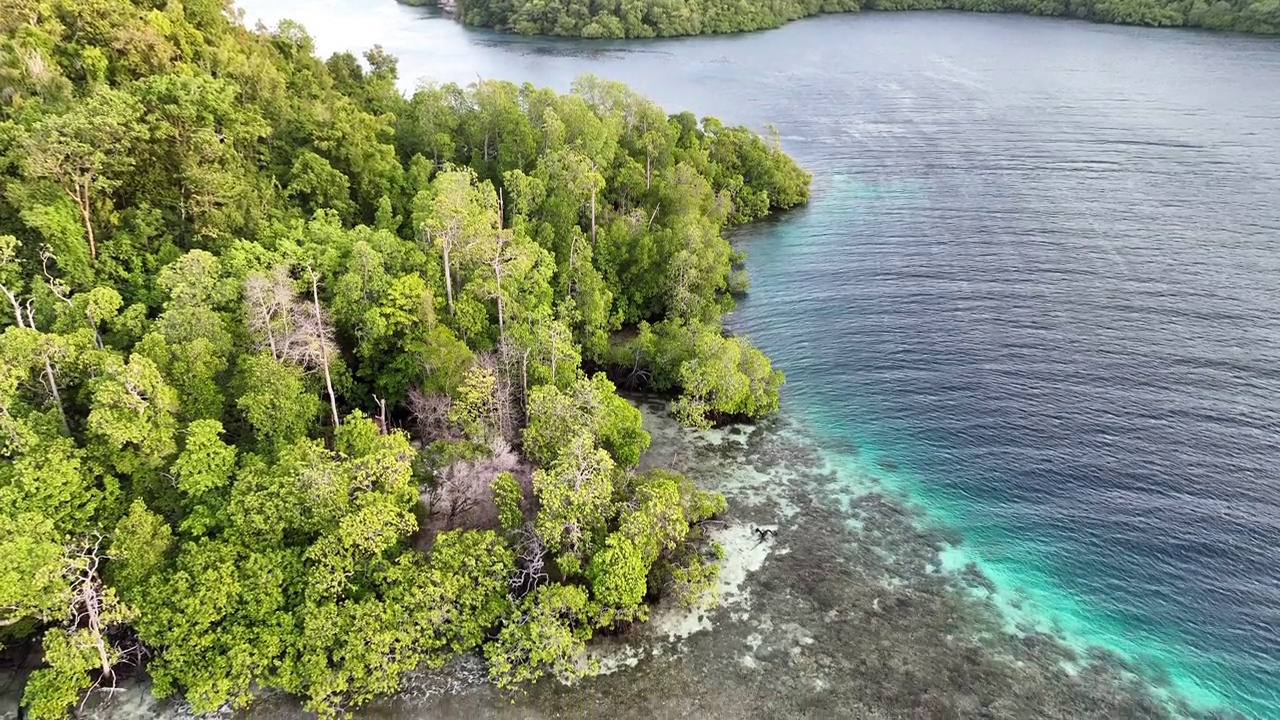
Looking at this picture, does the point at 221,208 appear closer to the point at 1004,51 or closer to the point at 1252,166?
→ the point at 1252,166

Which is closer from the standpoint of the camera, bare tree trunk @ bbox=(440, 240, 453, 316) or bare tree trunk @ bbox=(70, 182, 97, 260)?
bare tree trunk @ bbox=(70, 182, 97, 260)

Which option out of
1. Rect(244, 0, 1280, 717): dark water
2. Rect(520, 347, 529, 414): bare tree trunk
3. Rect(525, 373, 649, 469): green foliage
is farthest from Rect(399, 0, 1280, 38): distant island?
Rect(525, 373, 649, 469): green foliage

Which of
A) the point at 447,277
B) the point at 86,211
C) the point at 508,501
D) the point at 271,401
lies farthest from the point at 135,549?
the point at 447,277

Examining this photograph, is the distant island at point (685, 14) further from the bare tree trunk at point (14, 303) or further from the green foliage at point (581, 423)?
the bare tree trunk at point (14, 303)

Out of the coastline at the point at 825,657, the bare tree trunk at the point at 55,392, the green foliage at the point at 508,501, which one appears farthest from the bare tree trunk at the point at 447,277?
the coastline at the point at 825,657

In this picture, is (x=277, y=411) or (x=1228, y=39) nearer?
(x=277, y=411)

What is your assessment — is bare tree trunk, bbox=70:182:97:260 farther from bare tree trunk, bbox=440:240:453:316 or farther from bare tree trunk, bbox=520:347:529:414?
bare tree trunk, bbox=520:347:529:414

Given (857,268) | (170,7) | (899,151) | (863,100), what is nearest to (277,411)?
(170,7)
